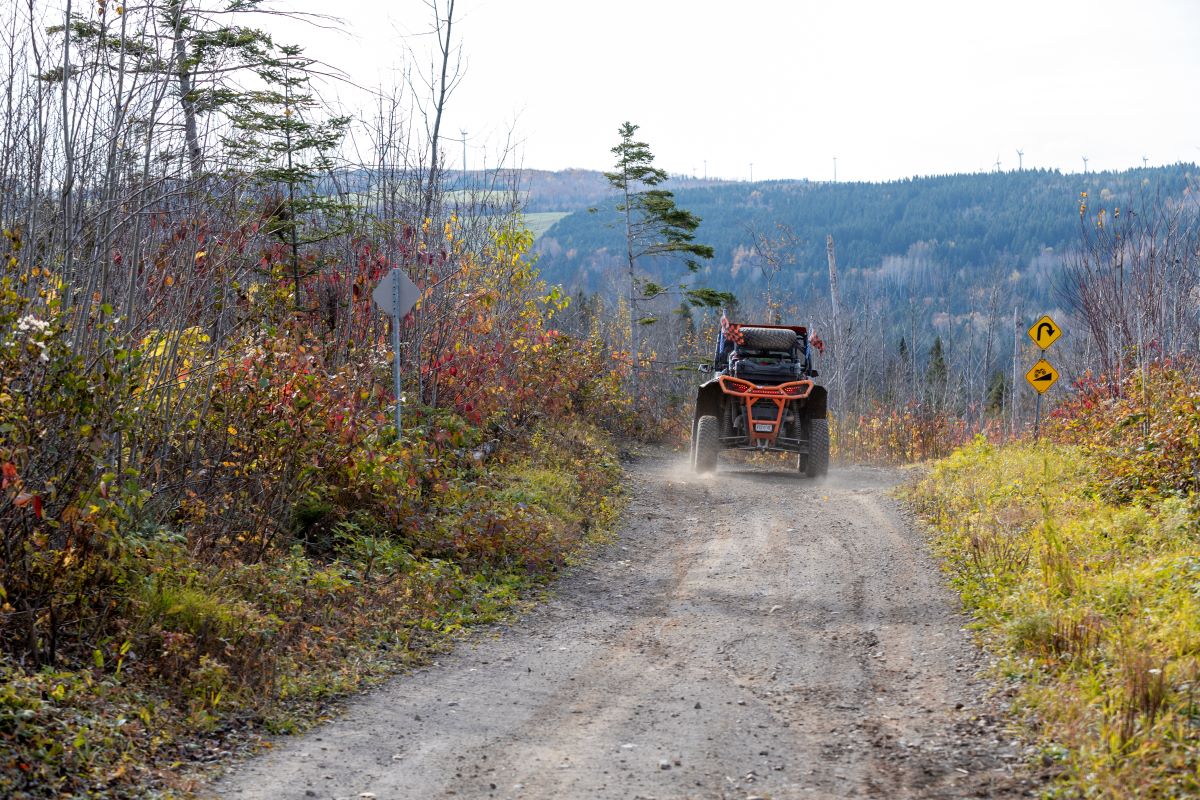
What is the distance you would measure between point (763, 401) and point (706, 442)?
1269mm

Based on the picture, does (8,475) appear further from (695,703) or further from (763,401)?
(763,401)

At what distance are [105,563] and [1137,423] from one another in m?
10.1

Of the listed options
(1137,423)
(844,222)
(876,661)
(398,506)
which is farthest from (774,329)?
(844,222)

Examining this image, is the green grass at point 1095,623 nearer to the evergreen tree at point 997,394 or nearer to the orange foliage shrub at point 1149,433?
the orange foliage shrub at point 1149,433

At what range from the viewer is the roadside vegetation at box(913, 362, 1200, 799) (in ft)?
15.4

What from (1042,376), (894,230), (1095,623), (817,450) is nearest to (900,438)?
(1042,376)

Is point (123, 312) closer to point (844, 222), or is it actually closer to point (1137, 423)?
point (1137, 423)

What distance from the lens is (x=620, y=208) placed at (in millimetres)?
28828

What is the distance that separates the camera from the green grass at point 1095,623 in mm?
4570

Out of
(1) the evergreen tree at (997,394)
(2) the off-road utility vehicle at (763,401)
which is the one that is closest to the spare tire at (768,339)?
(2) the off-road utility vehicle at (763,401)

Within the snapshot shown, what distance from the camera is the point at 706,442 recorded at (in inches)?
713

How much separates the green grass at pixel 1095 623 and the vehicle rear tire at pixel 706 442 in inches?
261

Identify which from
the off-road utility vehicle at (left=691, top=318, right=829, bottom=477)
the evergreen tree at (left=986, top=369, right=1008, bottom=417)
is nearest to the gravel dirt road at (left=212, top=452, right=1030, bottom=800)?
the off-road utility vehicle at (left=691, top=318, right=829, bottom=477)

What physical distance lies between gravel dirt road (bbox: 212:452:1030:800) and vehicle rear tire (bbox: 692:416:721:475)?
7488 millimetres
